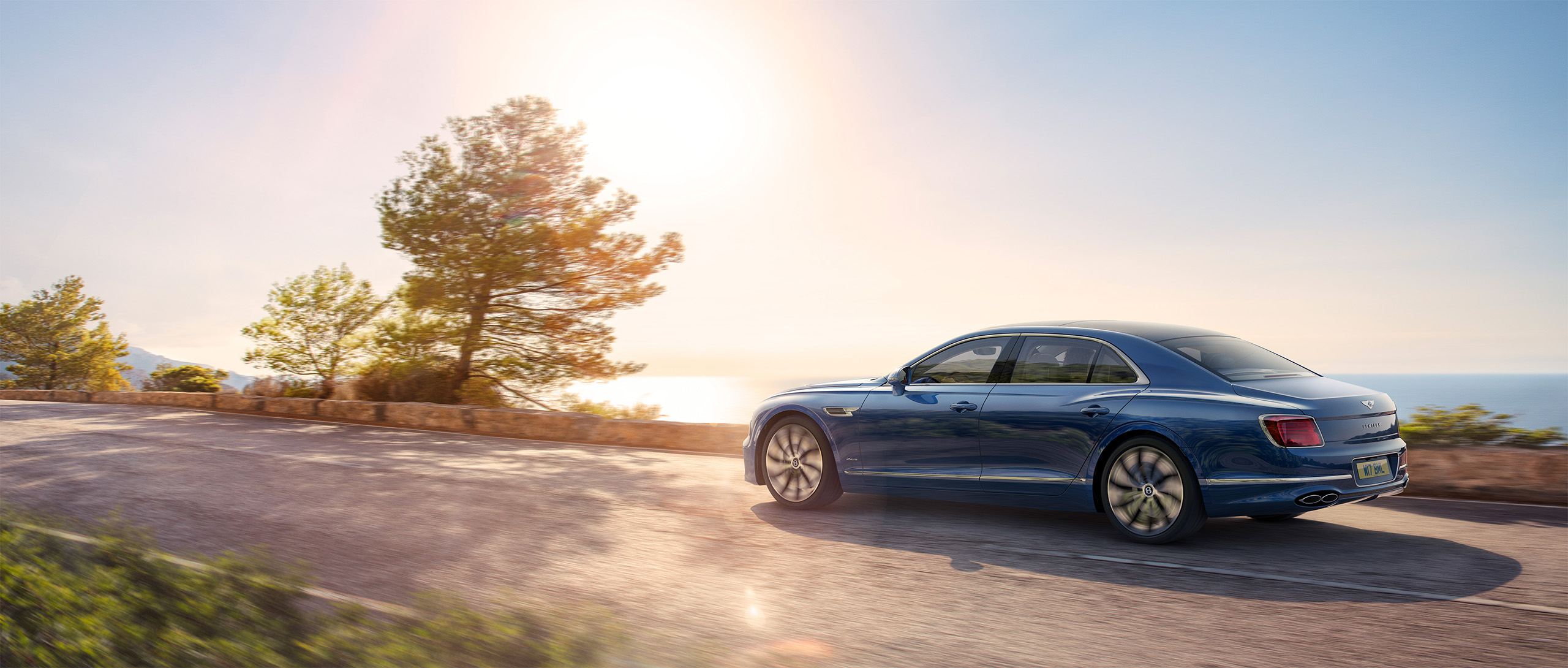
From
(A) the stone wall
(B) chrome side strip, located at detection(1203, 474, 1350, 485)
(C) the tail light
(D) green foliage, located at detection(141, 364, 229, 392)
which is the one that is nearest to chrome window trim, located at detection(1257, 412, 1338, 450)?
(C) the tail light

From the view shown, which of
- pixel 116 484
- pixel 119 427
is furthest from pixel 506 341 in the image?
pixel 116 484

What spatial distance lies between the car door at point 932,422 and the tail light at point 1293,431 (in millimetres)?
1780

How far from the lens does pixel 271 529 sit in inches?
240

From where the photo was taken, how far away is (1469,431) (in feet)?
24.9

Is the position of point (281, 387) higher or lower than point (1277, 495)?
higher

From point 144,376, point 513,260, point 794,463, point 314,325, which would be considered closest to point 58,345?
point 144,376

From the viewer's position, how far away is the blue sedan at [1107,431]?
192 inches

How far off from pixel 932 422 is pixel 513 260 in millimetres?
15010

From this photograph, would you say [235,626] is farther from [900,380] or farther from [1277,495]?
[1277,495]

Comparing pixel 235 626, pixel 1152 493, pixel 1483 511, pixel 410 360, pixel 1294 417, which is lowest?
pixel 235 626

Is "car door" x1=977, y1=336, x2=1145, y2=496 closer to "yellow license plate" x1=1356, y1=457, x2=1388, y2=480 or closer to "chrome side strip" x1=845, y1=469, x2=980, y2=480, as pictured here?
"chrome side strip" x1=845, y1=469, x2=980, y2=480

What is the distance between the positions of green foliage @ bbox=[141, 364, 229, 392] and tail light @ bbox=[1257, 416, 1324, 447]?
1271 inches

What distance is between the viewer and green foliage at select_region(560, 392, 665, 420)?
16719mm

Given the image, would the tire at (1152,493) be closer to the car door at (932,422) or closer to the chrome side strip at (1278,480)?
the chrome side strip at (1278,480)
